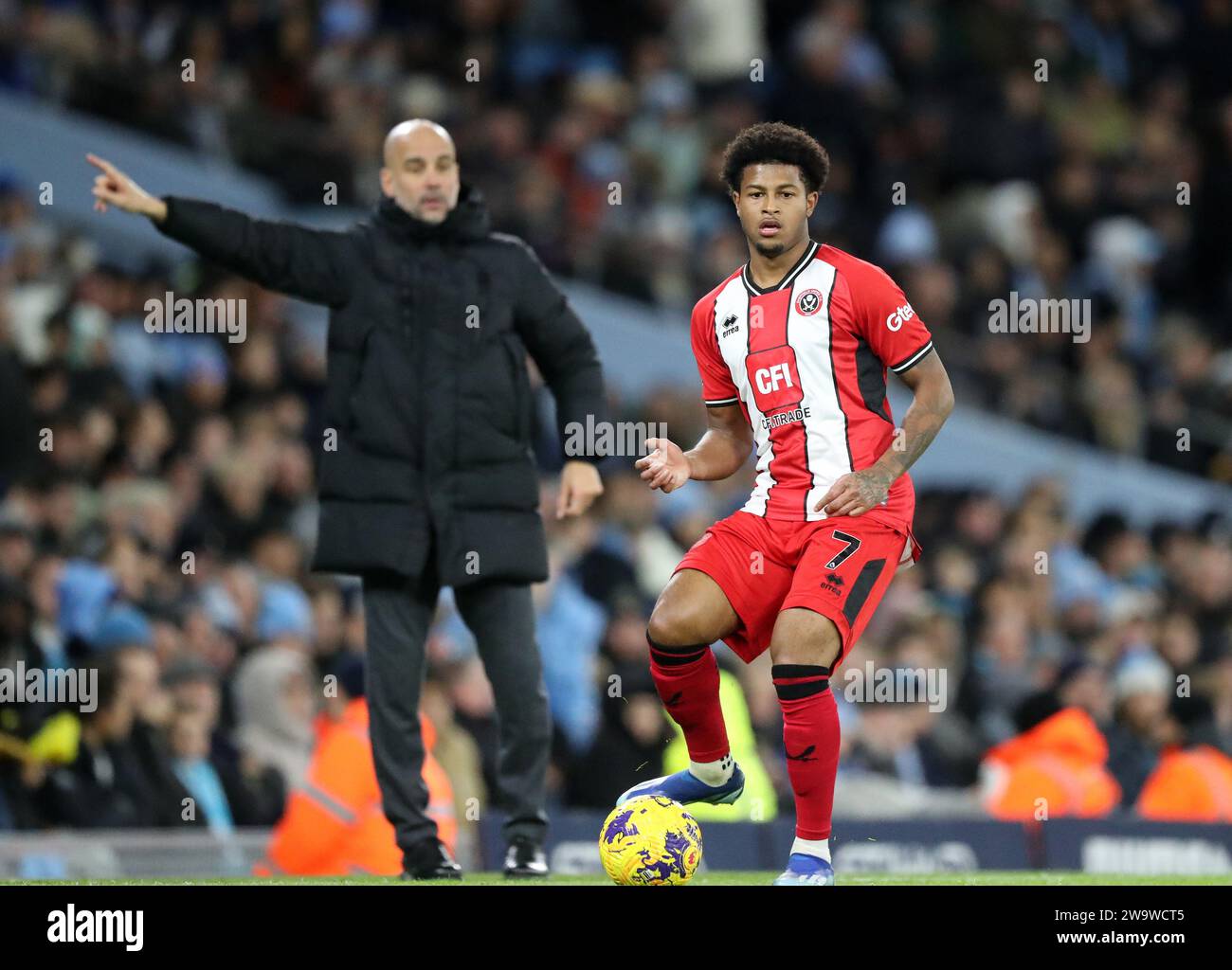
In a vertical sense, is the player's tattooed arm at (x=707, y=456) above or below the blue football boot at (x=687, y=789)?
above

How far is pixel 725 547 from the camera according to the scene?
273 inches

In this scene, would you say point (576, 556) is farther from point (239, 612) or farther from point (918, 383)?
point (918, 383)

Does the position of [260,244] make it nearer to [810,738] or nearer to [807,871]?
[810,738]

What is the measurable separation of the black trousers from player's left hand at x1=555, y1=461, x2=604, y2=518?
338mm

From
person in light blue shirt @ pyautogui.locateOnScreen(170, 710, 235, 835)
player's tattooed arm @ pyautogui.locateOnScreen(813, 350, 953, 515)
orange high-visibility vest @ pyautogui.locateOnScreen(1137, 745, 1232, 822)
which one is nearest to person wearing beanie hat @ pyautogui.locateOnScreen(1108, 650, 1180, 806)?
orange high-visibility vest @ pyautogui.locateOnScreen(1137, 745, 1232, 822)

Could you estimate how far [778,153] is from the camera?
22.6 feet

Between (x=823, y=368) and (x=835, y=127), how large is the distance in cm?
1237

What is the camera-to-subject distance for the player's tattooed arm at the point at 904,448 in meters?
→ 6.69

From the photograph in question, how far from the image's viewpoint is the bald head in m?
7.64

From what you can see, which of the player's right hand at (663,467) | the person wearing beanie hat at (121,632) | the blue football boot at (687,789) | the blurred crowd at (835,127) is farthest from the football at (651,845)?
the blurred crowd at (835,127)

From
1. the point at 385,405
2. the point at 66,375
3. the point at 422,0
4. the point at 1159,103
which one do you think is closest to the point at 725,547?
the point at 385,405

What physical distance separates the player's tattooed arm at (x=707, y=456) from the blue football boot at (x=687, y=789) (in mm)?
962

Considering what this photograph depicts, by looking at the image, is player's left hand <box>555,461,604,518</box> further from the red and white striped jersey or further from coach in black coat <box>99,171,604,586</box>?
the red and white striped jersey

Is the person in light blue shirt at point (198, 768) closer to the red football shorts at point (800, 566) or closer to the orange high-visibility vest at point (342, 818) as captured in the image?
the orange high-visibility vest at point (342, 818)
